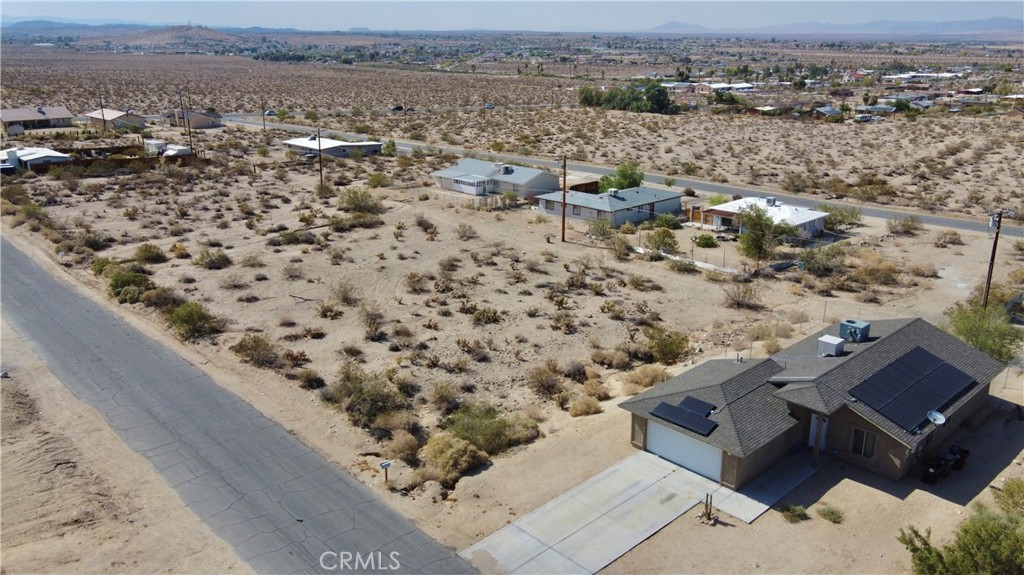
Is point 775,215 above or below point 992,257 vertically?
below

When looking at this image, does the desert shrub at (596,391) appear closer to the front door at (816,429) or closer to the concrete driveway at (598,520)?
the concrete driveway at (598,520)

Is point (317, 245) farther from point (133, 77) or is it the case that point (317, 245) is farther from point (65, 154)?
point (133, 77)

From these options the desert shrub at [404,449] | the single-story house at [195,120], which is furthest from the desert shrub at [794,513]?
the single-story house at [195,120]

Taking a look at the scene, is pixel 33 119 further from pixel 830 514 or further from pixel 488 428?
pixel 830 514

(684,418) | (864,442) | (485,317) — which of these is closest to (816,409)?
(864,442)

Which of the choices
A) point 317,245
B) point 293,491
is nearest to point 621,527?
point 293,491

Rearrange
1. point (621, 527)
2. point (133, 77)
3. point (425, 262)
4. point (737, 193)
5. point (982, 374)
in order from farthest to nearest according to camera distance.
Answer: point (133, 77) → point (737, 193) → point (425, 262) → point (982, 374) → point (621, 527)

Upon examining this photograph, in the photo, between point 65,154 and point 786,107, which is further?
point 786,107
